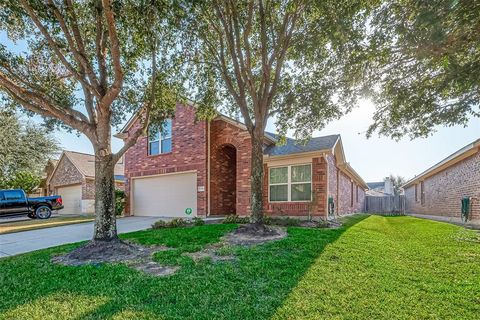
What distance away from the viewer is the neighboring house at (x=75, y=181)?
19.9m

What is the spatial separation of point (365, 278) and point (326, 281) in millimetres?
702

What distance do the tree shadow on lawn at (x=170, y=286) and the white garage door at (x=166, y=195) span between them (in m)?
8.00

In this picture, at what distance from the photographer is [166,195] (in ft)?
48.4

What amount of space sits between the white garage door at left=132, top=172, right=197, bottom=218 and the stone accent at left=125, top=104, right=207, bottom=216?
0.43 m

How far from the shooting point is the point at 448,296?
11.5 ft

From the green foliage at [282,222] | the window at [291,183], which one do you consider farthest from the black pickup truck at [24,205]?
the green foliage at [282,222]

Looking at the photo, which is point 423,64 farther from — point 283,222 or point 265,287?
point 265,287

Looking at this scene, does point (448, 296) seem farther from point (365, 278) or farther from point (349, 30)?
point (349, 30)

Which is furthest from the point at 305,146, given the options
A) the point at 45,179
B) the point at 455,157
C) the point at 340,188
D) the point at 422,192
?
the point at 45,179

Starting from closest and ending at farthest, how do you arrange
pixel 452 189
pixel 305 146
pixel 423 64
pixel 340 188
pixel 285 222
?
pixel 423 64, pixel 285 222, pixel 305 146, pixel 452 189, pixel 340 188

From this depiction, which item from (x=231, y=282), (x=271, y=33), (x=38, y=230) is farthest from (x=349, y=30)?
(x=38, y=230)

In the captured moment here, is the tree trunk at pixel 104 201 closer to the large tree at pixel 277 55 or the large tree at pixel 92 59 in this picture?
the large tree at pixel 92 59

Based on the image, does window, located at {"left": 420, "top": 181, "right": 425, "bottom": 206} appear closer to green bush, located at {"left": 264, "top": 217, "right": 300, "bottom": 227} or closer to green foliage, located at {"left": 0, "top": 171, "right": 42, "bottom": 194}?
green bush, located at {"left": 264, "top": 217, "right": 300, "bottom": 227}

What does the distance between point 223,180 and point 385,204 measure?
60.2 feet
